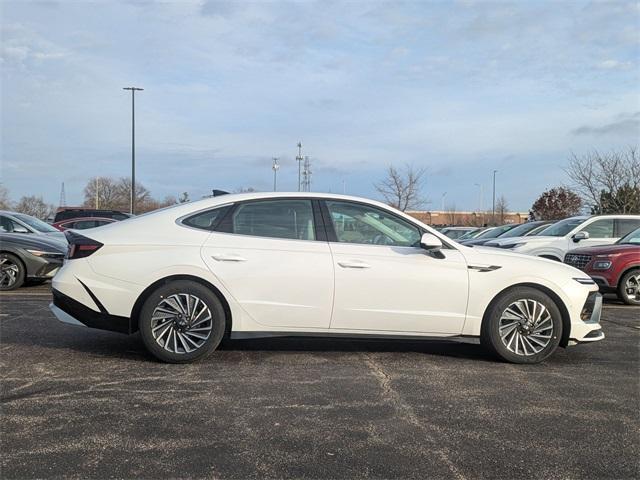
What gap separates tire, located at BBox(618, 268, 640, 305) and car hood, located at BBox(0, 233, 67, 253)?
980cm

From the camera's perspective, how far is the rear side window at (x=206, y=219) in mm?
5086

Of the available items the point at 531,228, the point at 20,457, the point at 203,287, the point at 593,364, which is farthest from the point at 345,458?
the point at 531,228

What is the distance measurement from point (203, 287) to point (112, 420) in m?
1.52

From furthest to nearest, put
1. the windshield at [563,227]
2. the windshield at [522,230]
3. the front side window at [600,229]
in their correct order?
the windshield at [522,230] → the windshield at [563,227] → the front side window at [600,229]

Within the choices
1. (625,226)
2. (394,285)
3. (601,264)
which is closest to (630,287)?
(601,264)

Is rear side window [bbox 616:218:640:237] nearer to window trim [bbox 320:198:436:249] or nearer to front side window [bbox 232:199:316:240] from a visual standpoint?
window trim [bbox 320:198:436:249]

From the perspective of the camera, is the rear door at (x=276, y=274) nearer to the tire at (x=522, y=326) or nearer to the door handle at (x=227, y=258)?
the door handle at (x=227, y=258)

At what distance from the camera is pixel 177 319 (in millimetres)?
4848

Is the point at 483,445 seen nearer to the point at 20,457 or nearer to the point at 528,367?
the point at 528,367

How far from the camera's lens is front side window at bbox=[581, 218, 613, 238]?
12312 millimetres

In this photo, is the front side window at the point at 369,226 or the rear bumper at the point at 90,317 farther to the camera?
the front side window at the point at 369,226

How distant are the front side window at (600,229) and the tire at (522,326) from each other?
26.9 ft

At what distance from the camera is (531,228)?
1493 cm

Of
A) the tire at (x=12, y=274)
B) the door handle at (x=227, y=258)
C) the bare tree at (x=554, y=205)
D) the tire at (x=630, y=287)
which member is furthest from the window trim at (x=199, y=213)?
the bare tree at (x=554, y=205)
